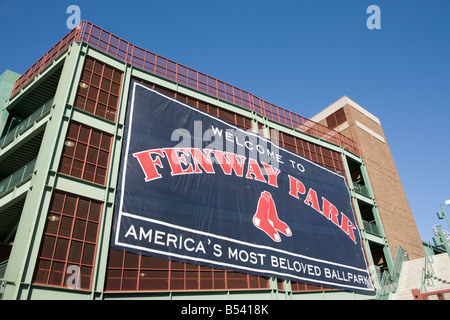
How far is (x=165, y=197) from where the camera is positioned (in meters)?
19.5

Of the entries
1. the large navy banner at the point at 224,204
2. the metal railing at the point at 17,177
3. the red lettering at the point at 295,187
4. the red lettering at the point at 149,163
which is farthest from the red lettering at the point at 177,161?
the red lettering at the point at 295,187

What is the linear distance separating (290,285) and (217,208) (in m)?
6.40

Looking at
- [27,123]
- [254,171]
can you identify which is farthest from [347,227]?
[27,123]

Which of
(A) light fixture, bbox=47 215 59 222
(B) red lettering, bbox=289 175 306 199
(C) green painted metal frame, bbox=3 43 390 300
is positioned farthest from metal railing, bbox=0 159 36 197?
(B) red lettering, bbox=289 175 306 199

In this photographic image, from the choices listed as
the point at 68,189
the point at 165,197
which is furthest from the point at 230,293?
the point at 68,189

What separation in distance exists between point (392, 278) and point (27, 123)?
27775mm

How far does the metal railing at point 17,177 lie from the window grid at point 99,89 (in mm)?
4059

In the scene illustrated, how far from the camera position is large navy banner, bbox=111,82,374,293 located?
61.3ft

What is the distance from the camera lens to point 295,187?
2691cm

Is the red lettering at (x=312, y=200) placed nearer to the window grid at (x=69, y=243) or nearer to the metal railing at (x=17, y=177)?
the window grid at (x=69, y=243)

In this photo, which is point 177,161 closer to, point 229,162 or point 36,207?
point 229,162

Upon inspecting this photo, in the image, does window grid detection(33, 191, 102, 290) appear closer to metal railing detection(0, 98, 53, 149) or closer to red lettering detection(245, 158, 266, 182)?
metal railing detection(0, 98, 53, 149)

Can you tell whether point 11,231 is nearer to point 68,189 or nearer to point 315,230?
point 68,189

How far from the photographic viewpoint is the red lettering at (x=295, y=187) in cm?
2641
